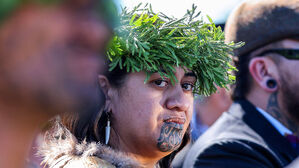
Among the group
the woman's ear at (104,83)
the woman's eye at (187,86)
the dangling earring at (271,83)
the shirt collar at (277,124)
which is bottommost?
the shirt collar at (277,124)

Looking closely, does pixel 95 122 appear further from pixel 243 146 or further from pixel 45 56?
pixel 45 56

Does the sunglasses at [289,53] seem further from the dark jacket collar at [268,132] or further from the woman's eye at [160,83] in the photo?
the woman's eye at [160,83]

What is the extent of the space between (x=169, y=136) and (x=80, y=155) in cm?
48

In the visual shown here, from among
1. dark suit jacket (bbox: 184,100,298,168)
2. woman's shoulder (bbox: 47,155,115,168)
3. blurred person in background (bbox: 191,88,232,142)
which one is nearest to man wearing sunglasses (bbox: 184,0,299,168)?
dark suit jacket (bbox: 184,100,298,168)

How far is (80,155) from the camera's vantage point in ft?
6.82

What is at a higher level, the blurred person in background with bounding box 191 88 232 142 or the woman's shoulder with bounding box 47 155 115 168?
the woman's shoulder with bounding box 47 155 115 168

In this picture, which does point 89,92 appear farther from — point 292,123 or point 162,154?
point 292,123

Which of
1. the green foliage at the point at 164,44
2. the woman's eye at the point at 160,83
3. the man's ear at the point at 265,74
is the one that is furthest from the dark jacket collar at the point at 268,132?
the woman's eye at the point at 160,83

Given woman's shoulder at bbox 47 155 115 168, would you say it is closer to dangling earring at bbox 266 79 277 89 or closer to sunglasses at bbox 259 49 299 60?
dangling earring at bbox 266 79 277 89

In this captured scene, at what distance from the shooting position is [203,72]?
2445 mm

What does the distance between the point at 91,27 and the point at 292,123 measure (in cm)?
243

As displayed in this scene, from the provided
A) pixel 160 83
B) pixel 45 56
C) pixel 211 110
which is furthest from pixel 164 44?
pixel 211 110

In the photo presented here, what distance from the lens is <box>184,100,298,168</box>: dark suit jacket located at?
2645 millimetres

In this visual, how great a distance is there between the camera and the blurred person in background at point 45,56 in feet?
2.62
